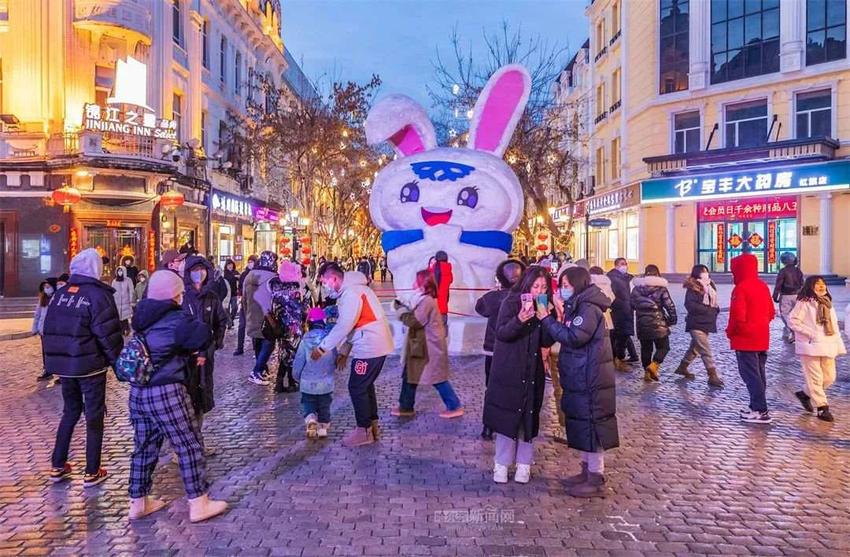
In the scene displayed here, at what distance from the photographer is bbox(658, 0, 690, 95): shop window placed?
28188 mm

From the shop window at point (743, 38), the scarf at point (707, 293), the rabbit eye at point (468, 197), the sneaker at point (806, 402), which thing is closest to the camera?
the sneaker at point (806, 402)

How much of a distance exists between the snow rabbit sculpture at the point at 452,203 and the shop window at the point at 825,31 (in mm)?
18694

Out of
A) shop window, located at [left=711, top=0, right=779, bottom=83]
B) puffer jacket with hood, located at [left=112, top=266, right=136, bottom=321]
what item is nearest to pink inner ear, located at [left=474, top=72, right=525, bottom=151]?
puffer jacket with hood, located at [left=112, top=266, right=136, bottom=321]

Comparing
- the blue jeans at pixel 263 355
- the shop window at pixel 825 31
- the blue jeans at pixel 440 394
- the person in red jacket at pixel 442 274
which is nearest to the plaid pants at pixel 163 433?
the blue jeans at pixel 440 394

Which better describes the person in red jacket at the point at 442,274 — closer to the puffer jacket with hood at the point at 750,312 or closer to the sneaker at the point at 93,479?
the puffer jacket with hood at the point at 750,312

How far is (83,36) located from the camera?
2119 cm

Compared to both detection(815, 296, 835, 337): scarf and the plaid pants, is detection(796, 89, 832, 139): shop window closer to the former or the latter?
detection(815, 296, 835, 337): scarf

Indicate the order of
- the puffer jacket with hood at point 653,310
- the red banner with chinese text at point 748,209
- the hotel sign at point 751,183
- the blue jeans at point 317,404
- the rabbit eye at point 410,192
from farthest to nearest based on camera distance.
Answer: the red banner with chinese text at point 748,209
the hotel sign at point 751,183
the rabbit eye at point 410,192
the puffer jacket with hood at point 653,310
the blue jeans at point 317,404

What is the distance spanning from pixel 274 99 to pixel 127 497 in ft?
98.0

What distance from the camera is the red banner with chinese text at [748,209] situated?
25734mm

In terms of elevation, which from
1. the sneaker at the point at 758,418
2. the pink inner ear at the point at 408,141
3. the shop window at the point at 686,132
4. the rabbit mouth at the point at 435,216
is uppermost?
the shop window at the point at 686,132

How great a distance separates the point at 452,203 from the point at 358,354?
6018mm

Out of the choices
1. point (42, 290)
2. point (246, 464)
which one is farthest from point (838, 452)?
point (42, 290)

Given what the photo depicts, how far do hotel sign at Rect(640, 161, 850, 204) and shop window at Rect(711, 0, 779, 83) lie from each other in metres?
4.65
